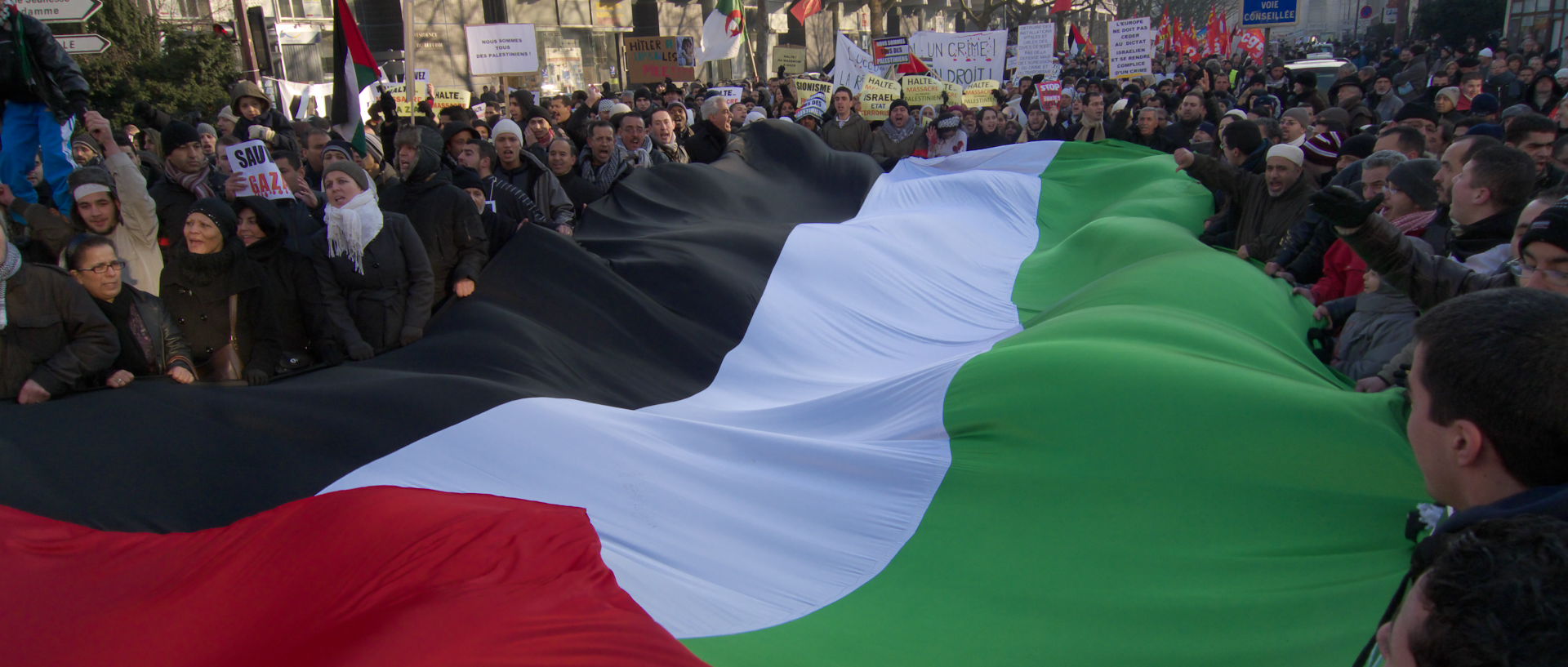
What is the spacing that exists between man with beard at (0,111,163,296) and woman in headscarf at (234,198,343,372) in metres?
0.63

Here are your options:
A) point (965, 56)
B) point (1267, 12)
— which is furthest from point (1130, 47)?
point (1267, 12)

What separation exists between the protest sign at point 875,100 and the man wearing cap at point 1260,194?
5.84m

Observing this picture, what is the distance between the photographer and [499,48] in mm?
15305

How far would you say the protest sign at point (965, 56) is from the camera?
1405 cm

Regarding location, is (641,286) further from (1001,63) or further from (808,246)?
(1001,63)

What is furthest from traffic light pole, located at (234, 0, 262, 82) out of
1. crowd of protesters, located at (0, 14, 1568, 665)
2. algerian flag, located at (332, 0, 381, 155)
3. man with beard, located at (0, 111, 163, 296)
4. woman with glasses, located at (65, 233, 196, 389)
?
woman with glasses, located at (65, 233, 196, 389)

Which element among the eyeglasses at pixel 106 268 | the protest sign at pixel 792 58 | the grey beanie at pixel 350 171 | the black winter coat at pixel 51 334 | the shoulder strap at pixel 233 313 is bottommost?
the shoulder strap at pixel 233 313

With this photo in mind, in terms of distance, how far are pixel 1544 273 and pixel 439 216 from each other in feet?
14.4

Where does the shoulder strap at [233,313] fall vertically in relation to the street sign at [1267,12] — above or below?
below

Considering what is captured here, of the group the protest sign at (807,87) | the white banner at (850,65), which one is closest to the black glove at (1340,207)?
the white banner at (850,65)

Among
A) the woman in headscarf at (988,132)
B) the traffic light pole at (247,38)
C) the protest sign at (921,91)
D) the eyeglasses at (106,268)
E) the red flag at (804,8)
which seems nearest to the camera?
the eyeglasses at (106,268)

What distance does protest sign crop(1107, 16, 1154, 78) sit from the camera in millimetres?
14203

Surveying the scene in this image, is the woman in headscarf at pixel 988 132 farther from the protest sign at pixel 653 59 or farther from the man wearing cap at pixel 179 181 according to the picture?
the protest sign at pixel 653 59

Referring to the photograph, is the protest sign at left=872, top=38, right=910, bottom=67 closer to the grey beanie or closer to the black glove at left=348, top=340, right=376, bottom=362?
the grey beanie
